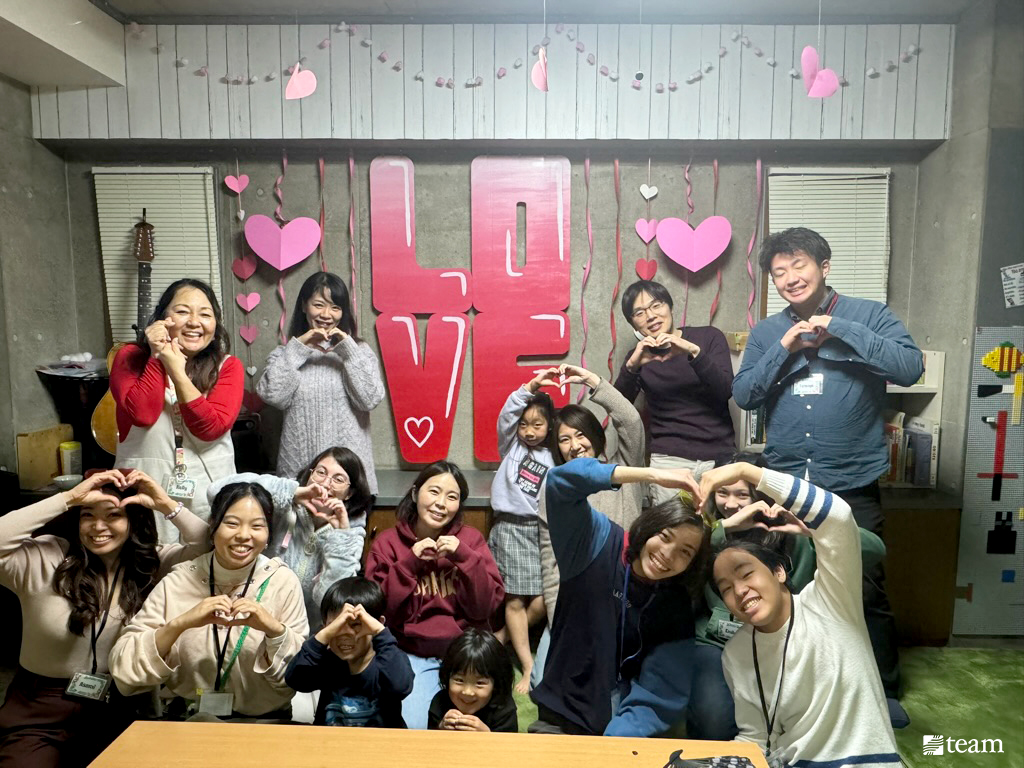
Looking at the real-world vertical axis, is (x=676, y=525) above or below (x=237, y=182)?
below

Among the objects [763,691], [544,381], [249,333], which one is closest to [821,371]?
[544,381]

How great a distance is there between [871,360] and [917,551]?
0.59m

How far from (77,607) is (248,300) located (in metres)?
0.96

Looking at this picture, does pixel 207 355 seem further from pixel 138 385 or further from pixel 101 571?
pixel 101 571

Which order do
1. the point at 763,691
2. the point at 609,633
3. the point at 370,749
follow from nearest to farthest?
the point at 370,749 < the point at 763,691 < the point at 609,633

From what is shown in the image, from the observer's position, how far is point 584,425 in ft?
6.03

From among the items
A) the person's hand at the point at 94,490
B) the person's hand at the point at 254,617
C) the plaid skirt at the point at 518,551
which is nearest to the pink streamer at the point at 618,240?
the plaid skirt at the point at 518,551

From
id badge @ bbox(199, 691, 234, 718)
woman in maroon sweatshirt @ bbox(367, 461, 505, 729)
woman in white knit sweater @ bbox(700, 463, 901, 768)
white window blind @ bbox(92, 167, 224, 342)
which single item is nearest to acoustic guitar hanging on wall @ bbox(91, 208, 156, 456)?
white window blind @ bbox(92, 167, 224, 342)

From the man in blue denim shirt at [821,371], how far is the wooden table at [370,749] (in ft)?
2.53

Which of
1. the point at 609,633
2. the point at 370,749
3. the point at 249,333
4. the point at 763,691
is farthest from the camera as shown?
the point at 249,333

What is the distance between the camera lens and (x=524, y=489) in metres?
1.89

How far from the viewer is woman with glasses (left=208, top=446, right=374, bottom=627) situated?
1889mm

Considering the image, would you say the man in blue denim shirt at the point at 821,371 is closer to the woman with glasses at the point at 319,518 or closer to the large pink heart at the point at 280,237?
the woman with glasses at the point at 319,518

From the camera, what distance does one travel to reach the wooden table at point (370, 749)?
59.3 inches
